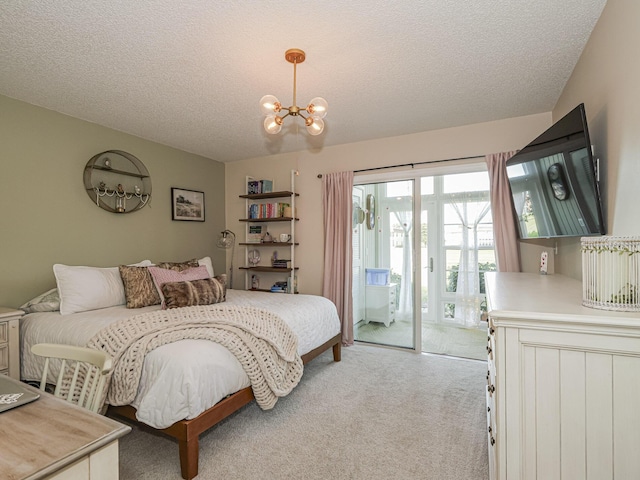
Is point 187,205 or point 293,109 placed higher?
point 293,109

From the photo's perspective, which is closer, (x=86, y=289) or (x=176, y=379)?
(x=176, y=379)

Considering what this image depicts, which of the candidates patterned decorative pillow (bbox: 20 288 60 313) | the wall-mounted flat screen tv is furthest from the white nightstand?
the wall-mounted flat screen tv

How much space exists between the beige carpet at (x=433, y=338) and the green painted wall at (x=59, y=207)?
276 cm

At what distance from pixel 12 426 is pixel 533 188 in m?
2.98

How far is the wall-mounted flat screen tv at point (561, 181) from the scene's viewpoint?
1685mm

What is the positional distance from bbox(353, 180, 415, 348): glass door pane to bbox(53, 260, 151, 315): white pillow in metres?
2.69

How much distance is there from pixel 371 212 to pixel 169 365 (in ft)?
10.2

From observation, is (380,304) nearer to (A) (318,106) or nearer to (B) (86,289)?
(A) (318,106)

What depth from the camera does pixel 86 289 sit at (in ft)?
9.02

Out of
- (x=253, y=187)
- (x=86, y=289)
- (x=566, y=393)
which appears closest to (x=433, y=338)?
(x=253, y=187)

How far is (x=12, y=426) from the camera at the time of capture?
2.85 feet

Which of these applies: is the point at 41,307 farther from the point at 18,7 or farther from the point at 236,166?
the point at 236,166

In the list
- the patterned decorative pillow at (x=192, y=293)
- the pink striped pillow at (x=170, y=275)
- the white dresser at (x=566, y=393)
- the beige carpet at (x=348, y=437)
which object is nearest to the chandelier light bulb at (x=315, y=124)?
the white dresser at (x=566, y=393)

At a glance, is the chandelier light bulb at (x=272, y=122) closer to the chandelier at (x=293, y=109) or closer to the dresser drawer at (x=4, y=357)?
the chandelier at (x=293, y=109)
